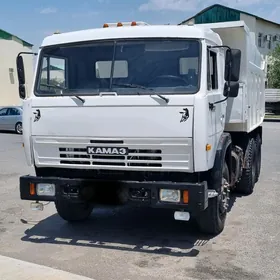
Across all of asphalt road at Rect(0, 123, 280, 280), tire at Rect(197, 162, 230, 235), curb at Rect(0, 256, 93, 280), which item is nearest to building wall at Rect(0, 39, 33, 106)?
asphalt road at Rect(0, 123, 280, 280)

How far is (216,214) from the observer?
578 centimetres

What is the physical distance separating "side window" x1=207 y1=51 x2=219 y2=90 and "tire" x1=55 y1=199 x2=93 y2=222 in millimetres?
2473

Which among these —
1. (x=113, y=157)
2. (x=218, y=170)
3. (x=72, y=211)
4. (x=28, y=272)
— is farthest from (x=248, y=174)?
(x=28, y=272)

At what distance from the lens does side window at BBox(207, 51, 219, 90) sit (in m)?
5.54

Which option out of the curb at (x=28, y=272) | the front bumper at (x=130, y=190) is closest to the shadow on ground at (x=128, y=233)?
the front bumper at (x=130, y=190)

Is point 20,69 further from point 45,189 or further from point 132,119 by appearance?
point 132,119

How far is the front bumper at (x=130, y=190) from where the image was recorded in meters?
5.11

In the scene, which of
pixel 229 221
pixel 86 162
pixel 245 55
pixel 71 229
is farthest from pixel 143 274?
pixel 245 55

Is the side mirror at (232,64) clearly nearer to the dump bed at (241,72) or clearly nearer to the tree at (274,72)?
the dump bed at (241,72)

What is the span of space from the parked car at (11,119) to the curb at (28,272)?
18374 mm

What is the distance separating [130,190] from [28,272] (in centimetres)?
146

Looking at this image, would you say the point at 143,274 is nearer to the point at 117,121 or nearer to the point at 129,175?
the point at 129,175

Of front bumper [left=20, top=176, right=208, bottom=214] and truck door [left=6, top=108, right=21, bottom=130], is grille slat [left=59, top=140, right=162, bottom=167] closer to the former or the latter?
front bumper [left=20, top=176, right=208, bottom=214]

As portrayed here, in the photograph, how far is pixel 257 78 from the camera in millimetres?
8914
